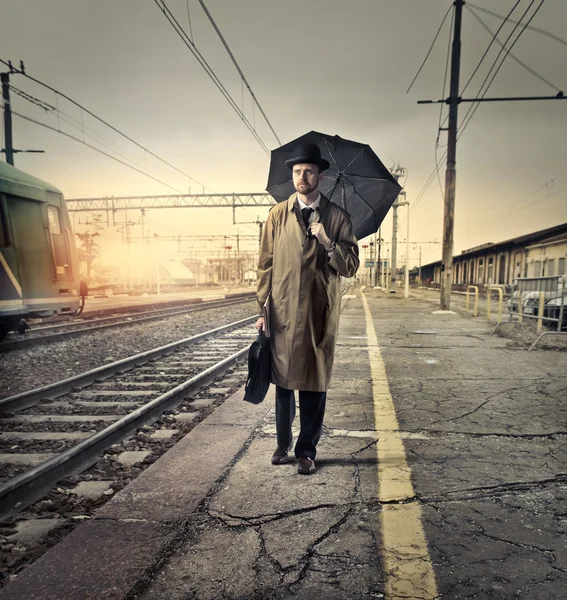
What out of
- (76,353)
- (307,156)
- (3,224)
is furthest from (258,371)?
(3,224)

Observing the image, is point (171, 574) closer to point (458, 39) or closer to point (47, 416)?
point (47, 416)

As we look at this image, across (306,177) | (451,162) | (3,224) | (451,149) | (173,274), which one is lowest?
(173,274)

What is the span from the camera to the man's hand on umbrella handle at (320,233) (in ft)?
8.61

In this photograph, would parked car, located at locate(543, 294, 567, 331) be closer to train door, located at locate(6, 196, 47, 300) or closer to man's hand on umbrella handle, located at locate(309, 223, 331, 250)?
man's hand on umbrella handle, located at locate(309, 223, 331, 250)

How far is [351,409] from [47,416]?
9.58 ft

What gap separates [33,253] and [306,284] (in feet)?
29.5

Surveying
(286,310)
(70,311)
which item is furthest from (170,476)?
(70,311)

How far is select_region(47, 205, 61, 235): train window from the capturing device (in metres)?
10.4

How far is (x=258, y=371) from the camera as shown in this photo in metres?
2.82

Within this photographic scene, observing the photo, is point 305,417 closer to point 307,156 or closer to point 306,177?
point 306,177

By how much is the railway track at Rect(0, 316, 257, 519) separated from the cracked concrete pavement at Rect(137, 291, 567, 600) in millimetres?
1189

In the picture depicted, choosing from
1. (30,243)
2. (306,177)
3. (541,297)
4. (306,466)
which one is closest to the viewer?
(306,177)

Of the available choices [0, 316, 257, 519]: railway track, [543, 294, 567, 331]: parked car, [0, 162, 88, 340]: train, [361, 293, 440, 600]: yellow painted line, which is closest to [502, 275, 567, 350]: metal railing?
[543, 294, 567, 331]: parked car

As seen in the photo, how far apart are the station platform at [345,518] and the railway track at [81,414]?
2.13ft
